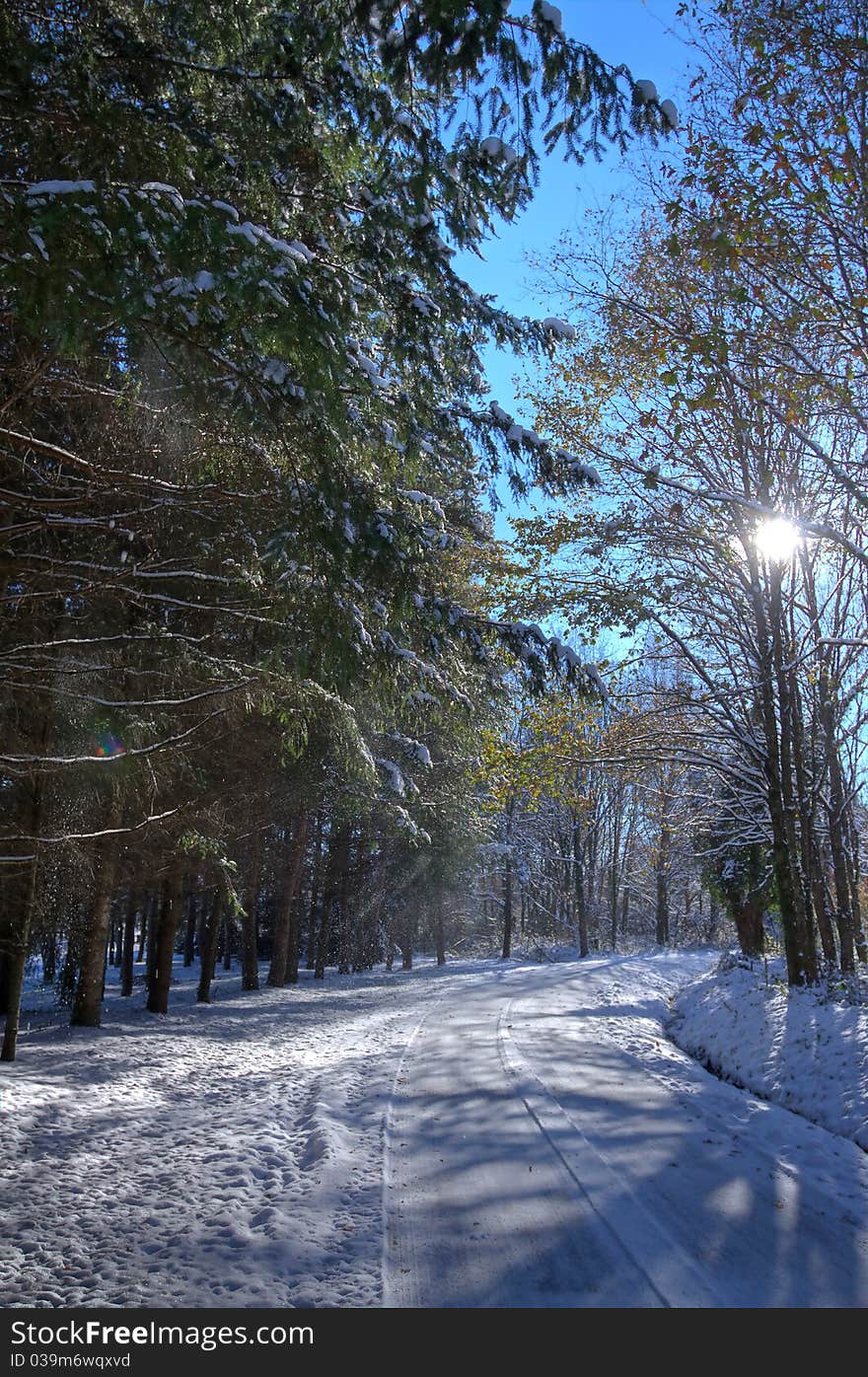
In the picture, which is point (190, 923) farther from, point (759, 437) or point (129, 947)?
point (759, 437)

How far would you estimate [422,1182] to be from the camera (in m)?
5.54

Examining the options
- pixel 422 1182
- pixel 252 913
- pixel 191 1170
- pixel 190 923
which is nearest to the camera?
pixel 422 1182

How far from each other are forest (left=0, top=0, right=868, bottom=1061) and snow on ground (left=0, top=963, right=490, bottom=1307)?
2.52 m

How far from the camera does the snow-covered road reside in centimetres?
407

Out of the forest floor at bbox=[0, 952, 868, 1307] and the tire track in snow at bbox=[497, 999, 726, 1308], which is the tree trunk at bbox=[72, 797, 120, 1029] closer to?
the forest floor at bbox=[0, 952, 868, 1307]

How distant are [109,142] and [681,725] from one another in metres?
11.9

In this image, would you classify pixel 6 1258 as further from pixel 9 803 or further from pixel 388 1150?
pixel 9 803

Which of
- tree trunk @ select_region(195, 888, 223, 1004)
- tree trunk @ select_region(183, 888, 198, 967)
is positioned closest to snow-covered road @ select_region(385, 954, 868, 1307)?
tree trunk @ select_region(195, 888, 223, 1004)

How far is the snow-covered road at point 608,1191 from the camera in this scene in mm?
4070

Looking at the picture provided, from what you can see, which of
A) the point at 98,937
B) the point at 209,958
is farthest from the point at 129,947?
the point at 98,937

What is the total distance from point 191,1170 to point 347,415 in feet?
18.4

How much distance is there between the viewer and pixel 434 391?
645 cm

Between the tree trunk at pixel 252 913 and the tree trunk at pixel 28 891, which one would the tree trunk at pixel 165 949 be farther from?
the tree trunk at pixel 28 891
